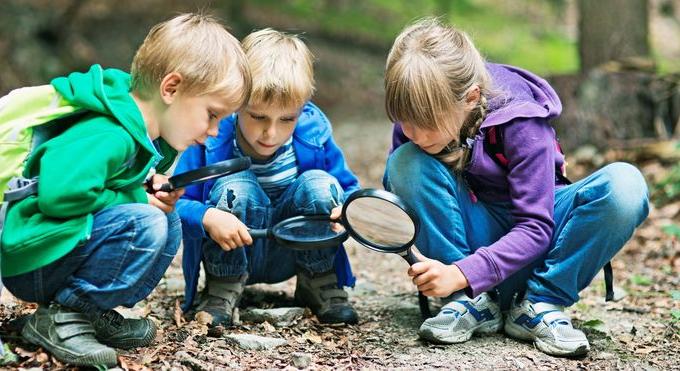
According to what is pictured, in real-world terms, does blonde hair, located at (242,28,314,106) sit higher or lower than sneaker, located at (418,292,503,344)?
higher

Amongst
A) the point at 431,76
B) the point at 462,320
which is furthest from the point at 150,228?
the point at 462,320

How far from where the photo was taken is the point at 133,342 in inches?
106

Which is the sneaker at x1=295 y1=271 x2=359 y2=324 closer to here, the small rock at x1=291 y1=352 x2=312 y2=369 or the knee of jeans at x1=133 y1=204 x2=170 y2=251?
the small rock at x1=291 y1=352 x2=312 y2=369

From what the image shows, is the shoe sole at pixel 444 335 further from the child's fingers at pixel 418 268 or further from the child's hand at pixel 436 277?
the child's fingers at pixel 418 268

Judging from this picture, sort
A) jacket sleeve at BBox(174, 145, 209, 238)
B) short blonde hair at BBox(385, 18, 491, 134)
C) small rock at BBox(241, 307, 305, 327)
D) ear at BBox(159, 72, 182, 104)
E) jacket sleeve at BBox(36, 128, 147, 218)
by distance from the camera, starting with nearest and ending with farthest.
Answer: jacket sleeve at BBox(36, 128, 147, 218)
ear at BBox(159, 72, 182, 104)
short blonde hair at BBox(385, 18, 491, 134)
jacket sleeve at BBox(174, 145, 209, 238)
small rock at BBox(241, 307, 305, 327)

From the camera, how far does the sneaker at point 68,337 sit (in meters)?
2.40

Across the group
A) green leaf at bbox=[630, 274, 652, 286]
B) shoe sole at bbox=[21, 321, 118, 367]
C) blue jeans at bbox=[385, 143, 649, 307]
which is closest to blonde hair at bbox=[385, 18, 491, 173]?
blue jeans at bbox=[385, 143, 649, 307]

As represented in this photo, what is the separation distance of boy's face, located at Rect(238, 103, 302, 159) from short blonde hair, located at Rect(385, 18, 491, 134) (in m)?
0.40

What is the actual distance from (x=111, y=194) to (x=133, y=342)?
0.56 meters

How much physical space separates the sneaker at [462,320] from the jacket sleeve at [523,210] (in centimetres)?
19

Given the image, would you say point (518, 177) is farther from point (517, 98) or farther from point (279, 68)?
point (279, 68)

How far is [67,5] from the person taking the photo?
11.2m

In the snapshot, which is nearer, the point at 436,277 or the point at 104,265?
the point at 104,265

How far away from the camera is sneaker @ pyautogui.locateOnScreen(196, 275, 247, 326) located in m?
3.06
